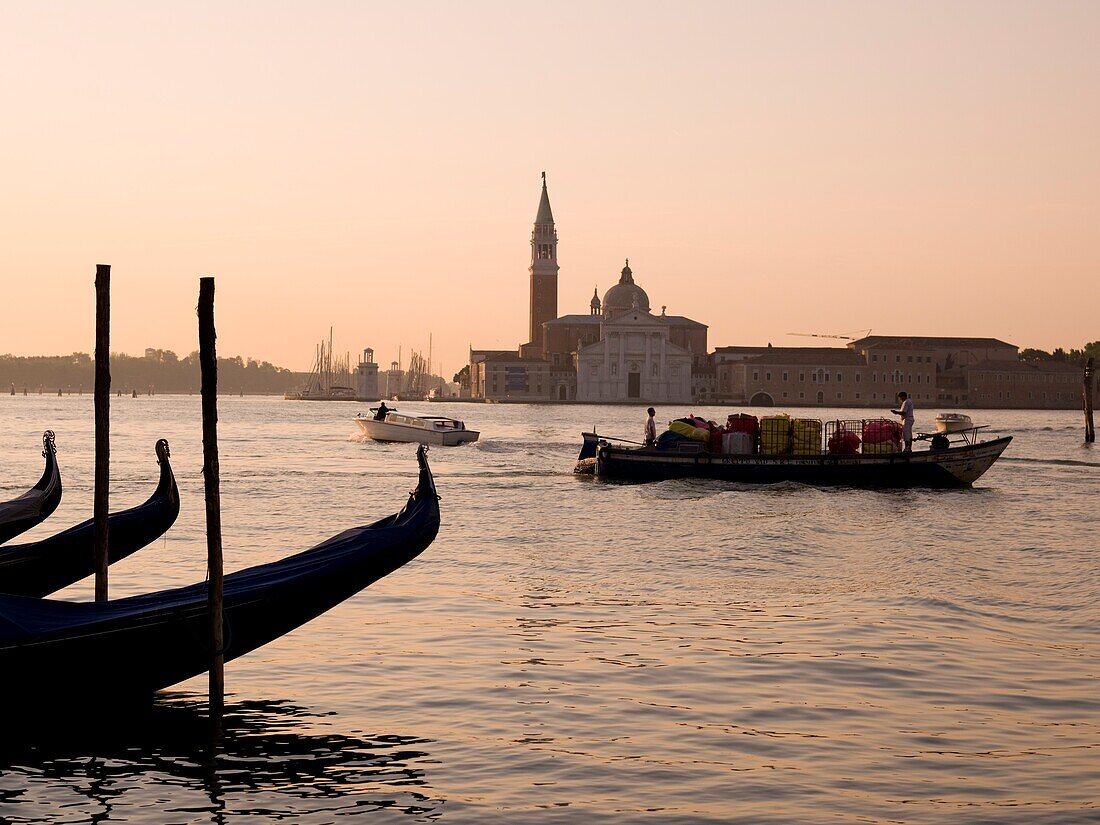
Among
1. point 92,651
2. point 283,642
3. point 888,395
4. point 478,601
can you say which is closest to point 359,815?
point 92,651

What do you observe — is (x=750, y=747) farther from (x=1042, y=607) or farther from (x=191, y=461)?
(x=191, y=461)

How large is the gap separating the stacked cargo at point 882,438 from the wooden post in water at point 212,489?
23848 millimetres

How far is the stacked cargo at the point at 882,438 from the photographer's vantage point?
1267 inches

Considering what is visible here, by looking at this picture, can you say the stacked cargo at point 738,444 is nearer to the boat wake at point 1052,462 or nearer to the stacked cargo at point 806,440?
the stacked cargo at point 806,440

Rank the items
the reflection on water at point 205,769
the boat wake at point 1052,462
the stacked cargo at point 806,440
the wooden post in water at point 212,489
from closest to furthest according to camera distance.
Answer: the reflection on water at point 205,769
the wooden post in water at point 212,489
the stacked cargo at point 806,440
the boat wake at point 1052,462

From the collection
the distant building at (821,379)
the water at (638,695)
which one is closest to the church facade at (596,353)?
the distant building at (821,379)

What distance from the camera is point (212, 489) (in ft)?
32.2

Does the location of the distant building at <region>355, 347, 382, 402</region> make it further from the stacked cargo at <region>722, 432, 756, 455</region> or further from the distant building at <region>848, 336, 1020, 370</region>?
the stacked cargo at <region>722, 432, 756, 455</region>

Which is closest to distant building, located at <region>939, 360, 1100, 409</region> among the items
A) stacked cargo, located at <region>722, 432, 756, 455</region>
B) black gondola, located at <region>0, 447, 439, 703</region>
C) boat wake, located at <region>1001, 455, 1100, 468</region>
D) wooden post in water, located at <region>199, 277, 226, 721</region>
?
boat wake, located at <region>1001, 455, 1100, 468</region>

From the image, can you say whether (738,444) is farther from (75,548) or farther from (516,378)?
(516,378)

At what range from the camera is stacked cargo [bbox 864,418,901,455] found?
3219 cm

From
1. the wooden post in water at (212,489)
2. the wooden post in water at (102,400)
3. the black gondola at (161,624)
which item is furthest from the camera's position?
the wooden post in water at (102,400)

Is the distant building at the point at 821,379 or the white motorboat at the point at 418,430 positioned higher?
the distant building at the point at 821,379

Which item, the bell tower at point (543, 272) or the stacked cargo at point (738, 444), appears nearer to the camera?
the stacked cargo at point (738, 444)
